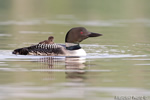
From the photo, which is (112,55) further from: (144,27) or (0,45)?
(144,27)

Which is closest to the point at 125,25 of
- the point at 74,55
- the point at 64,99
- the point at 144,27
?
the point at 144,27

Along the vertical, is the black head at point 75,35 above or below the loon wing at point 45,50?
above

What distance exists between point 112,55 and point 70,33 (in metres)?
1.03

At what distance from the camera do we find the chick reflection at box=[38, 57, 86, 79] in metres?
9.13

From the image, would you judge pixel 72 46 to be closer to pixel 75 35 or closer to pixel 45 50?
pixel 75 35

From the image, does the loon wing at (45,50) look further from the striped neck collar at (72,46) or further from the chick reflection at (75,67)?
the chick reflection at (75,67)

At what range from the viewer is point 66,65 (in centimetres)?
1018

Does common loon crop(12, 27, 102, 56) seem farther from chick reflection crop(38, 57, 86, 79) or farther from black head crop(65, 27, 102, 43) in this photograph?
chick reflection crop(38, 57, 86, 79)

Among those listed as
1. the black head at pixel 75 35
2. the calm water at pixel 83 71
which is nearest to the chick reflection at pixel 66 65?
the calm water at pixel 83 71

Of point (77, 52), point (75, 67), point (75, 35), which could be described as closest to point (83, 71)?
point (75, 67)

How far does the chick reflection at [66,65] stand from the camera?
9.13 metres

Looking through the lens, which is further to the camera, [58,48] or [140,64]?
[58,48]

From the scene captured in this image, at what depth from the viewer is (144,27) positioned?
20203 millimetres

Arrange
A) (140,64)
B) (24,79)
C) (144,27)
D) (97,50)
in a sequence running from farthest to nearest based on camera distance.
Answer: (144,27) → (97,50) → (140,64) → (24,79)
